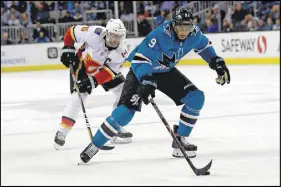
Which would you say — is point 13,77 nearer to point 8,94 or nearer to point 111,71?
point 8,94

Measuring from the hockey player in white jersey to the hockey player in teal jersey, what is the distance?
595 mm

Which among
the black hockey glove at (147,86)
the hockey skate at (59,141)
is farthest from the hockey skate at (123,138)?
the black hockey glove at (147,86)

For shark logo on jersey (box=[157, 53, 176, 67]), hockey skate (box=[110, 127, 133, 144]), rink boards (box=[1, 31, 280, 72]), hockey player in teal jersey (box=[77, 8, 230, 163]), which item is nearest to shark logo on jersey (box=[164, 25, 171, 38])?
hockey player in teal jersey (box=[77, 8, 230, 163])

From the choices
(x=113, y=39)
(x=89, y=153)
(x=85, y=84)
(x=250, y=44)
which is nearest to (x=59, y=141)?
(x=85, y=84)

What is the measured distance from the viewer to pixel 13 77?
41.1 feet

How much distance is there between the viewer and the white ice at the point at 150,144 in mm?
3820

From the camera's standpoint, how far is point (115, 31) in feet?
15.2

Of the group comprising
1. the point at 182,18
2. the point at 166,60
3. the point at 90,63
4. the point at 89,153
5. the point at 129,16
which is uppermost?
the point at 182,18

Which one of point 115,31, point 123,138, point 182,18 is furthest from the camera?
point 123,138

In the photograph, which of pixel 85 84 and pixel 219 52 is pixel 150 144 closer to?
pixel 85 84

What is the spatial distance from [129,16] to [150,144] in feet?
34.2

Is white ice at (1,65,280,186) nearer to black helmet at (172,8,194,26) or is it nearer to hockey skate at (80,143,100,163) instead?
hockey skate at (80,143,100,163)

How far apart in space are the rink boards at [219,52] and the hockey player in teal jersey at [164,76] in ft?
26.3

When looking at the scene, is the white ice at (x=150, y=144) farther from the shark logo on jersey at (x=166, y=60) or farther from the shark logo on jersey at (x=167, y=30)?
the shark logo on jersey at (x=167, y=30)
